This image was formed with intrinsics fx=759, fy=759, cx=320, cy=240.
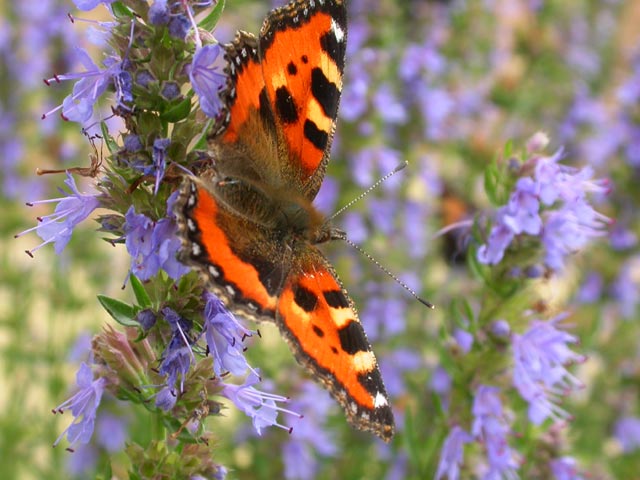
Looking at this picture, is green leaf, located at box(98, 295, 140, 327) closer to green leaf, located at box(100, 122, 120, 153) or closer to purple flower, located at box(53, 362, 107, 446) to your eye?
purple flower, located at box(53, 362, 107, 446)

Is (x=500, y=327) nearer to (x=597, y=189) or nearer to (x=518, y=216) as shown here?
(x=518, y=216)

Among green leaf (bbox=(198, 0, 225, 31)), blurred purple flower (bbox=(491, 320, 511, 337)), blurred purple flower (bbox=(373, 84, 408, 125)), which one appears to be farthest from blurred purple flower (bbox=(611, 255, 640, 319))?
green leaf (bbox=(198, 0, 225, 31))

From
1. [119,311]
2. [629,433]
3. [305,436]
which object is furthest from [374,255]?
[119,311]

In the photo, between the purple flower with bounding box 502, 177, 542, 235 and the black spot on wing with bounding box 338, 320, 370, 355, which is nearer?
the black spot on wing with bounding box 338, 320, 370, 355

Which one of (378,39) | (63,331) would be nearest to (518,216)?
(378,39)

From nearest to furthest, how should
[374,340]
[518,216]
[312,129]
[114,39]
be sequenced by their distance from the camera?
1. [114,39]
2. [312,129]
3. [518,216]
4. [374,340]

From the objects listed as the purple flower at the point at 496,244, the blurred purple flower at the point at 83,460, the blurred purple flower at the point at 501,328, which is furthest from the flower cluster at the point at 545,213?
the blurred purple flower at the point at 83,460
